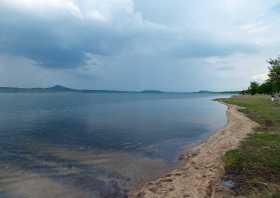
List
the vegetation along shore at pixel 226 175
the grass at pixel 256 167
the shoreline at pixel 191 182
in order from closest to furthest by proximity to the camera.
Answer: the grass at pixel 256 167 < the vegetation along shore at pixel 226 175 < the shoreline at pixel 191 182

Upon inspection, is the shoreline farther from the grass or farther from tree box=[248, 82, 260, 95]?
tree box=[248, 82, 260, 95]

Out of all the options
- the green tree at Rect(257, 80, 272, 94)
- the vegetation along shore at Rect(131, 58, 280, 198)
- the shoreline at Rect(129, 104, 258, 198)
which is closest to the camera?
the vegetation along shore at Rect(131, 58, 280, 198)

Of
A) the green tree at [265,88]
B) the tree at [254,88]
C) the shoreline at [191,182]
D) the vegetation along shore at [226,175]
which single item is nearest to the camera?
the vegetation along shore at [226,175]

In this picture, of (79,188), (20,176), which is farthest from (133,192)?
(20,176)

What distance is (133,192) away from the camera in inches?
490

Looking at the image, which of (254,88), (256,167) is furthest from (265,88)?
(256,167)

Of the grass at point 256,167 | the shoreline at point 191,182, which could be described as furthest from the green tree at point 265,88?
the shoreline at point 191,182

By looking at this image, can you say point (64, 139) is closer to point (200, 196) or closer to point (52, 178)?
point (52, 178)

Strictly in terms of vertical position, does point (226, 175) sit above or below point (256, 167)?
below

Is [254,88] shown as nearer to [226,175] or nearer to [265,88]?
[265,88]

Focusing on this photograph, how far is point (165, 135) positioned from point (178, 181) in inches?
639

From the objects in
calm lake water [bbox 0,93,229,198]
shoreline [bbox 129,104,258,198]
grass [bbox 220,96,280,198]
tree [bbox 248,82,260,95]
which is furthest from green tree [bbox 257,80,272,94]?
shoreline [bbox 129,104,258,198]

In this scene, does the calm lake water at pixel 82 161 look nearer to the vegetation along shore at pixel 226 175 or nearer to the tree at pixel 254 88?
the vegetation along shore at pixel 226 175

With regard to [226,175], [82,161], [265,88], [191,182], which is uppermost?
[265,88]
